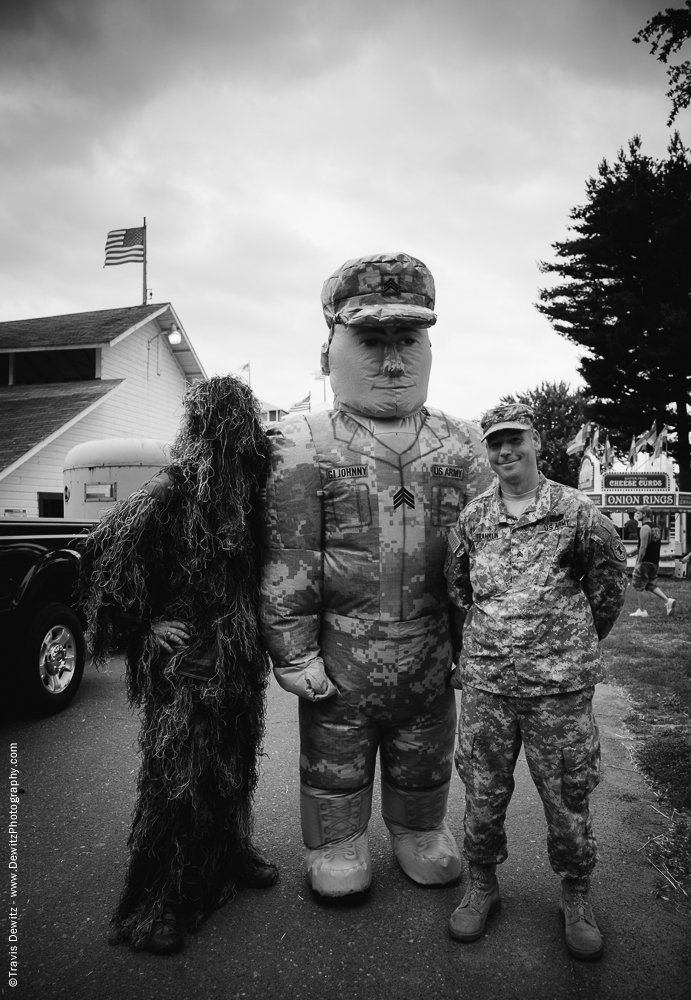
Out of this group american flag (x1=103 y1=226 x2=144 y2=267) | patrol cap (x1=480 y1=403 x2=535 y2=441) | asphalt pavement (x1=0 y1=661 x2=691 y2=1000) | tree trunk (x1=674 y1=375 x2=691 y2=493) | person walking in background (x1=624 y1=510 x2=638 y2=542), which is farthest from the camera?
tree trunk (x1=674 y1=375 x2=691 y2=493)

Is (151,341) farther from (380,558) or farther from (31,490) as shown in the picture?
(380,558)

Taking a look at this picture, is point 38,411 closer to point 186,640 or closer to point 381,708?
point 186,640

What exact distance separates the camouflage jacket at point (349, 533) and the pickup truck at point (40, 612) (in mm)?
2422

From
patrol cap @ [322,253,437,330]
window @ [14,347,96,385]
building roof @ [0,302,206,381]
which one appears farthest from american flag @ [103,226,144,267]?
patrol cap @ [322,253,437,330]

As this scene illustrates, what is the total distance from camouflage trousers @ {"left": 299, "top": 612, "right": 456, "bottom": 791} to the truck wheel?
289cm

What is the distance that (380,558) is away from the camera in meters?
2.55

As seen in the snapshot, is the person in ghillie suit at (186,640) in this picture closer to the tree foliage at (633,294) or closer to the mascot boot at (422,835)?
the mascot boot at (422,835)

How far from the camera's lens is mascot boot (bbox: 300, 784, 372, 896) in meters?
2.54

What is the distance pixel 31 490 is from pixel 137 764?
26.7 ft

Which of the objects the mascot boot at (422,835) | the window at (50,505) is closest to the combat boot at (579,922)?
the mascot boot at (422,835)

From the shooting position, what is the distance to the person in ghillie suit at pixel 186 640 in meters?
2.35

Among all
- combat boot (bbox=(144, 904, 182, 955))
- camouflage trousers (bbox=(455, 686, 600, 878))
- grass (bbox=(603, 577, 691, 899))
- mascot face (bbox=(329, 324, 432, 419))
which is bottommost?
grass (bbox=(603, 577, 691, 899))

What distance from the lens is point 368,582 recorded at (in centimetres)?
255

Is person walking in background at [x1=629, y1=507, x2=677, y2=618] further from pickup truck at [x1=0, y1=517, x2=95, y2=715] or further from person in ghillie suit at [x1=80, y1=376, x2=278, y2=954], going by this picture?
person in ghillie suit at [x1=80, y1=376, x2=278, y2=954]
